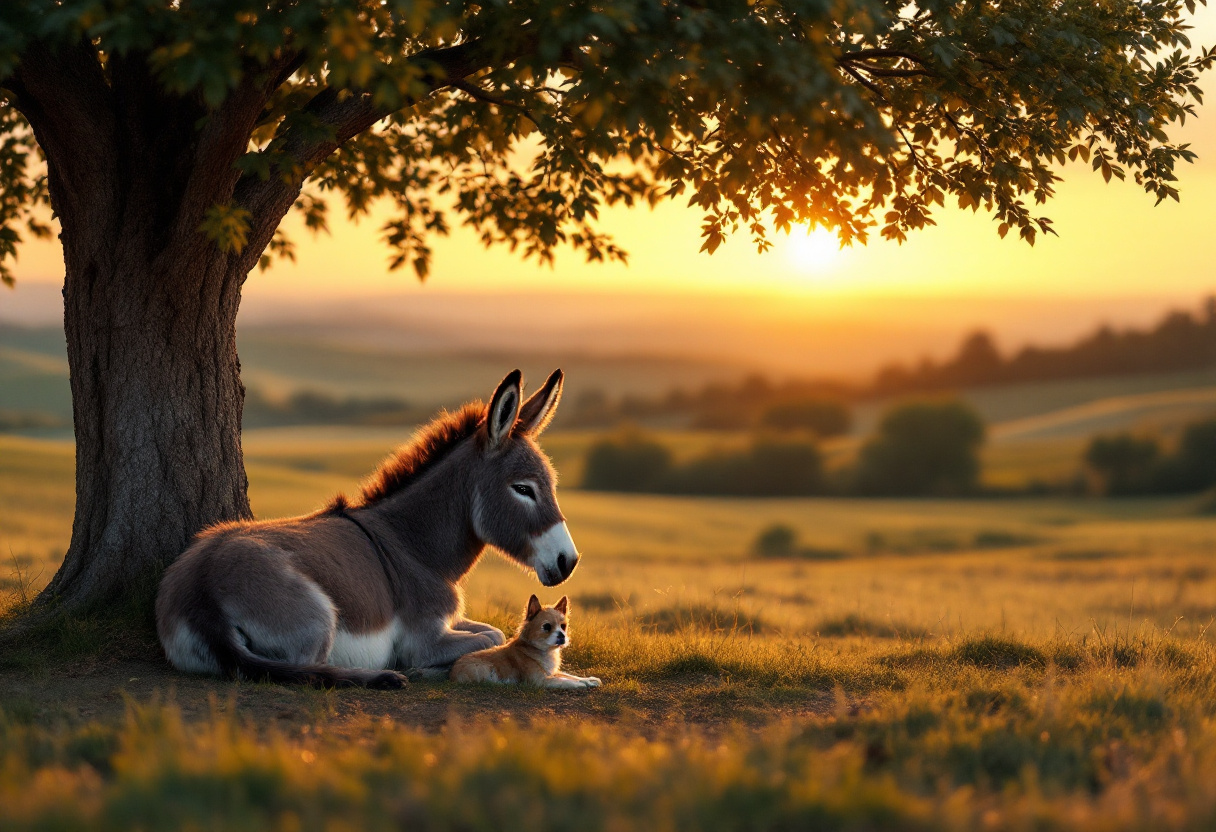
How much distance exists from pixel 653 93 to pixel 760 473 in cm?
6955

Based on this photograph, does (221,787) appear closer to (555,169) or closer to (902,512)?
(555,169)

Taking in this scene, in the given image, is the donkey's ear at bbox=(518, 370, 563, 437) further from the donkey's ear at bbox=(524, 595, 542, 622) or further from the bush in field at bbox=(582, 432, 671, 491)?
the bush in field at bbox=(582, 432, 671, 491)

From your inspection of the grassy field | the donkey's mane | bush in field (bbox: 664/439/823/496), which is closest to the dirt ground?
the grassy field

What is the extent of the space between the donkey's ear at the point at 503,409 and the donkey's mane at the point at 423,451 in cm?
52

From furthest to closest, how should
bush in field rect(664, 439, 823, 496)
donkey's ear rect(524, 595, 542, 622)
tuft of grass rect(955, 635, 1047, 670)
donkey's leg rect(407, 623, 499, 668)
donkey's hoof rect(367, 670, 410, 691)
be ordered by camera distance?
bush in field rect(664, 439, 823, 496) → tuft of grass rect(955, 635, 1047, 670) → donkey's leg rect(407, 623, 499, 668) → donkey's ear rect(524, 595, 542, 622) → donkey's hoof rect(367, 670, 410, 691)

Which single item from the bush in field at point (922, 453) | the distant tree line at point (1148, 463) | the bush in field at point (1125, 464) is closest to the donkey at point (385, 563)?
the bush in field at point (922, 453)

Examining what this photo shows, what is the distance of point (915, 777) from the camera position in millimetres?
4996

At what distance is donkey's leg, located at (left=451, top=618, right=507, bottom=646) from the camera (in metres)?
9.17

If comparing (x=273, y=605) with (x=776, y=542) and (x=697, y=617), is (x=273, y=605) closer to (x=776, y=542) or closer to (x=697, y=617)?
(x=697, y=617)

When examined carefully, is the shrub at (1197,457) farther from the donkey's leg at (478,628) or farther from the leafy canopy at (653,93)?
the donkey's leg at (478,628)

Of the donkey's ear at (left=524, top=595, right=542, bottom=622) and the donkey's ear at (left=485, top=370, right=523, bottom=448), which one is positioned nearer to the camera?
the donkey's ear at (left=485, top=370, right=523, bottom=448)

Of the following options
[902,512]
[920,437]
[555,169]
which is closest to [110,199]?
[555,169]

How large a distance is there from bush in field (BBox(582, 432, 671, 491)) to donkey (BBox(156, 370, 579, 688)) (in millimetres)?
66530

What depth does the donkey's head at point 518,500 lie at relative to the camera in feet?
28.6
